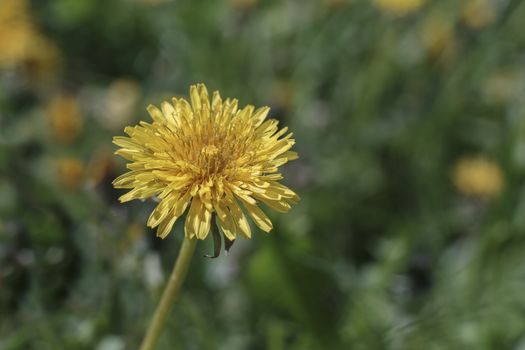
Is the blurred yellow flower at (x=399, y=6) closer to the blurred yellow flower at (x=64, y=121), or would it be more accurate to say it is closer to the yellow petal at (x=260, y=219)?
the blurred yellow flower at (x=64, y=121)

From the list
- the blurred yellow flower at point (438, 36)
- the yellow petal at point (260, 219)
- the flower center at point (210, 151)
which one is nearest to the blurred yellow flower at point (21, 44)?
the blurred yellow flower at point (438, 36)

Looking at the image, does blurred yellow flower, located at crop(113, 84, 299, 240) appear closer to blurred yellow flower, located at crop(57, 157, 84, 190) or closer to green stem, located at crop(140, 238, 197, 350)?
green stem, located at crop(140, 238, 197, 350)

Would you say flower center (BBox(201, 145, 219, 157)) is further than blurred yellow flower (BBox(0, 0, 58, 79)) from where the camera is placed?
No

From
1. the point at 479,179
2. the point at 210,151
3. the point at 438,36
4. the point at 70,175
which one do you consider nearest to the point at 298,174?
the point at 479,179

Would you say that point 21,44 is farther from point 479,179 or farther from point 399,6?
point 479,179

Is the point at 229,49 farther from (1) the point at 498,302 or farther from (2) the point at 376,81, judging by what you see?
(1) the point at 498,302

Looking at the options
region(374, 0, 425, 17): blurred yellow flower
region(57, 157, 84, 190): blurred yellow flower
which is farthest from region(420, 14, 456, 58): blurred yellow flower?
region(57, 157, 84, 190): blurred yellow flower

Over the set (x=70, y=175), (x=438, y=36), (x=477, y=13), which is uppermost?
(x=477, y=13)
